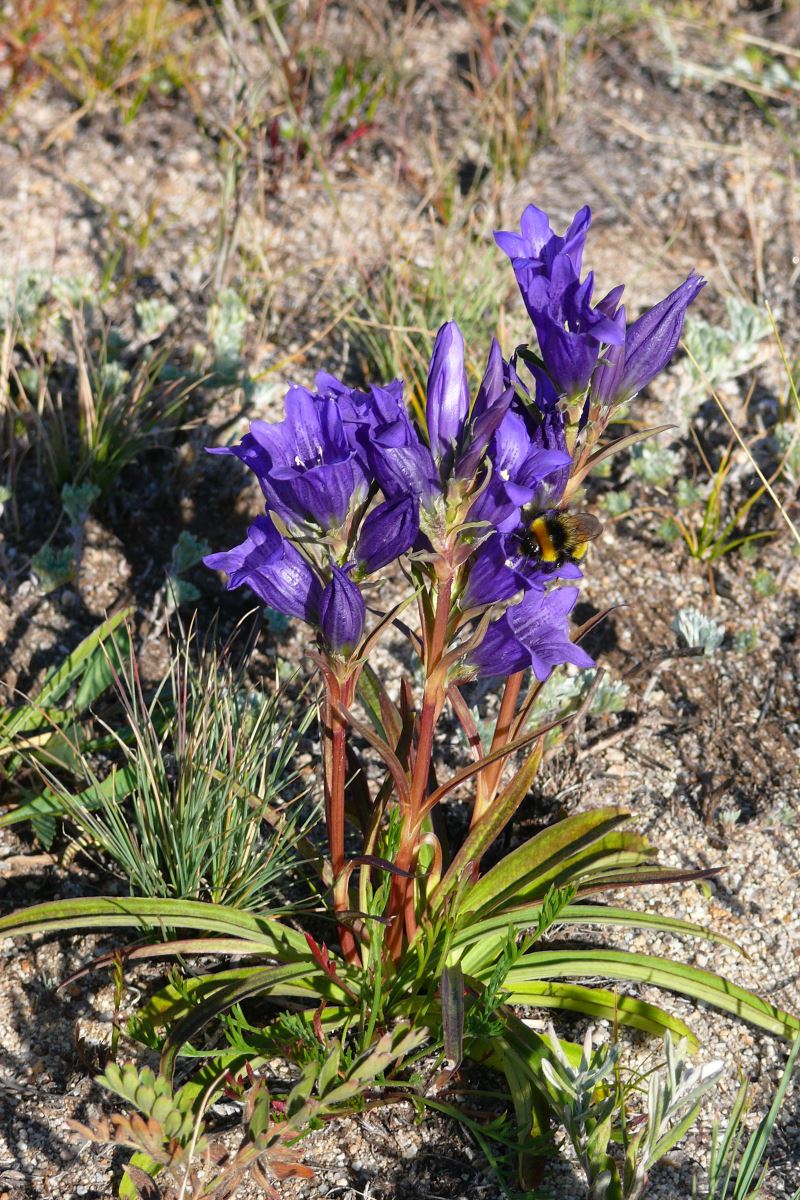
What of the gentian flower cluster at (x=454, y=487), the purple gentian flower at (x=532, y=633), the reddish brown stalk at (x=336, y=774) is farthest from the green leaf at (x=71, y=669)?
the purple gentian flower at (x=532, y=633)

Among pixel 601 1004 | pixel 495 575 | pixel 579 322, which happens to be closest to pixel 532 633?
pixel 495 575

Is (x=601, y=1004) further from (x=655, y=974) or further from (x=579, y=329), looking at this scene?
(x=579, y=329)

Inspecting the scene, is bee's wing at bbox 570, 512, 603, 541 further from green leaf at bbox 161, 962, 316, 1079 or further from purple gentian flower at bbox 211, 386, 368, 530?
green leaf at bbox 161, 962, 316, 1079

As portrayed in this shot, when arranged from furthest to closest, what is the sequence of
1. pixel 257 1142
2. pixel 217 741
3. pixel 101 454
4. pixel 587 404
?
pixel 101 454, pixel 217 741, pixel 587 404, pixel 257 1142

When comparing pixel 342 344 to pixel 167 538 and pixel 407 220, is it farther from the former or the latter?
pixel 167 538

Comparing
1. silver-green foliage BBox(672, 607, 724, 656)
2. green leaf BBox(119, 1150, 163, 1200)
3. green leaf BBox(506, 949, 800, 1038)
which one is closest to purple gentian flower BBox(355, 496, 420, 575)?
green leaf BBox(506, 949, 800, 1038)

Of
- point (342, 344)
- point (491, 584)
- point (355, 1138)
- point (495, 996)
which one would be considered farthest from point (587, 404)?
point (342, 344)
